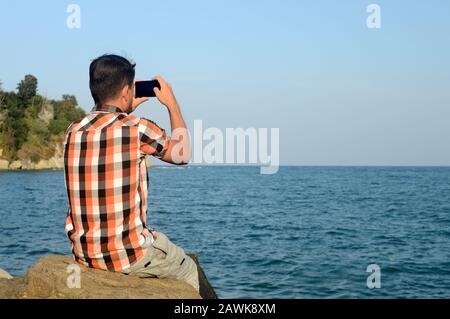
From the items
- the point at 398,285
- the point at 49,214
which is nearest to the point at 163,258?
the point at 398,285

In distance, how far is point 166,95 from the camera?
13.3 ft

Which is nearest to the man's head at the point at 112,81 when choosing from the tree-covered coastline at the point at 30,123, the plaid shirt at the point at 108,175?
the plaid shirt at the point at 108,175

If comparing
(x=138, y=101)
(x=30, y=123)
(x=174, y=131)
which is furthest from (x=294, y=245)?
(x=30, y=123)

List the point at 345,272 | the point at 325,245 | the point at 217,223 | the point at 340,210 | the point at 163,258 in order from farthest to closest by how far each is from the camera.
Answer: the point at 340,210 < the point at 217,223 < the point at 325,245 < the point at 345,272 < the point at 163,258

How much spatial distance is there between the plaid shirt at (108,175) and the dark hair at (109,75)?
14 centimetres

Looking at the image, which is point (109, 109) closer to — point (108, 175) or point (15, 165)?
point (108, 175)

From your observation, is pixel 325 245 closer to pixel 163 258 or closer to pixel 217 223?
pixel 217 223

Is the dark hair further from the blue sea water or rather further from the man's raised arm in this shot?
the blue sea water

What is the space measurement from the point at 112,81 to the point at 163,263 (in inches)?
60.4

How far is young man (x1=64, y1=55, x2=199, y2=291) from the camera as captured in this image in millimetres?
3789

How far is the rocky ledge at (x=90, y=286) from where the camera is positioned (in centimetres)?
406

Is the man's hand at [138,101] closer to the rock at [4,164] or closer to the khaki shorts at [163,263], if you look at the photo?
the khaki shorts at [163,263]

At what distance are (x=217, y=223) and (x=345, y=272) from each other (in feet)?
50.4
